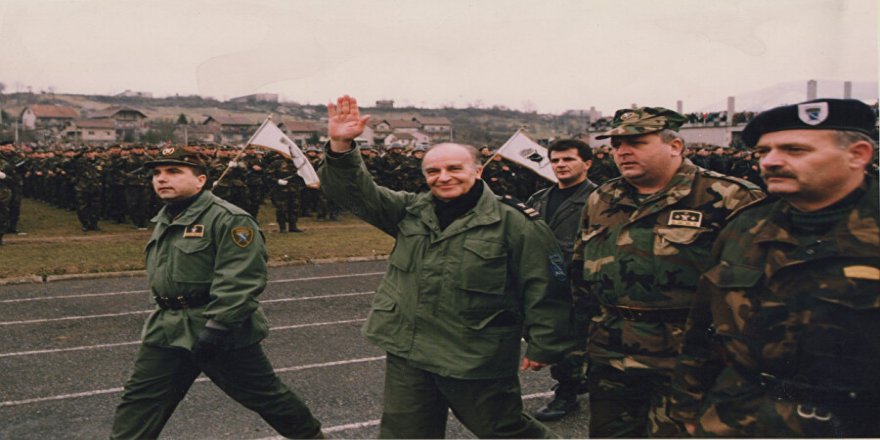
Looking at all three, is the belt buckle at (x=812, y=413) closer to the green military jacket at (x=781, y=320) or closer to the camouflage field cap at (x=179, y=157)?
the green military jacket at (x=781, y=320)

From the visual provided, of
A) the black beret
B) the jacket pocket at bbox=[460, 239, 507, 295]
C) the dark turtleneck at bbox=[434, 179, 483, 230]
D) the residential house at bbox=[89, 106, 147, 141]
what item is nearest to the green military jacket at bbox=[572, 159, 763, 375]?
the jacket pocket at bbox=[460, 239, 507, 295]

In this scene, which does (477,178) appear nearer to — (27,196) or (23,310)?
(23,310)

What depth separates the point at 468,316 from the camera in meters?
3.25

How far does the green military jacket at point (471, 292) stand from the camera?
3.24 meters

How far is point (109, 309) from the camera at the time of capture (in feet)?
28.0

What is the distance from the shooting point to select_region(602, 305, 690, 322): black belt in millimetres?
3121

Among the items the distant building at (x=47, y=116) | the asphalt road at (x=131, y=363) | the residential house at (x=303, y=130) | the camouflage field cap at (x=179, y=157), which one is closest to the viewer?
the camouflage field cap at (x=179, y=157)

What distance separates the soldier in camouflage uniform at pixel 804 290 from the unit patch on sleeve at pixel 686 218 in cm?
67

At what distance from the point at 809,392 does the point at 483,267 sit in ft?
4.80

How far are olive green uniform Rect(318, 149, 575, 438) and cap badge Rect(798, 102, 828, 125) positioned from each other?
1.33m

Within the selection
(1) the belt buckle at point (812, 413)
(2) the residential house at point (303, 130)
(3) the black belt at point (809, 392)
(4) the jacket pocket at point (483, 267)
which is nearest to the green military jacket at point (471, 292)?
(4) the jacket pocket at point (483, 267)

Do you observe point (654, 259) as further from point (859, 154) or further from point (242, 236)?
point (242, 236)

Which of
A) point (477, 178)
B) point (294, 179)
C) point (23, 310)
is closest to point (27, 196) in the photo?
point (294, 179)

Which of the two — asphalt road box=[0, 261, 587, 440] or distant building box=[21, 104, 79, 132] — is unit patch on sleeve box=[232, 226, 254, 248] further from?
distant building box=[21, 104, 79, 132]
